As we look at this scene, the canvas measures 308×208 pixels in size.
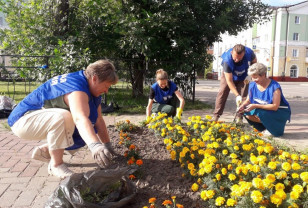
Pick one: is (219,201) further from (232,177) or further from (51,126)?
(51,126)

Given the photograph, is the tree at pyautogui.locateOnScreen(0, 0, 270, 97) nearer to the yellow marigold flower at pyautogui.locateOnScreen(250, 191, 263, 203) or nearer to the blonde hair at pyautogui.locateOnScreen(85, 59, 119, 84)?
the blonde hair at pyautogui.locateOnScreen(85, 59, 119, 84)

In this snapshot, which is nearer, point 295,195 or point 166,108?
point 295,195

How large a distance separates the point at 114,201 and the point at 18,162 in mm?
1705

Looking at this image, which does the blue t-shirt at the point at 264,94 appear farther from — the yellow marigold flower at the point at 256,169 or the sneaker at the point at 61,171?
the sneaker at the point at 61,171

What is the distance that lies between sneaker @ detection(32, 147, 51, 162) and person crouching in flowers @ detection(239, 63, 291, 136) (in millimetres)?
2801

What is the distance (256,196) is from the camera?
1.67 m

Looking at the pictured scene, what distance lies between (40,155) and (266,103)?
3.18 m

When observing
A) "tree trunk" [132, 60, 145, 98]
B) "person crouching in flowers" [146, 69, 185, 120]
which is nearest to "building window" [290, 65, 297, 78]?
"tree trunk" [132, 60, 145, 98]

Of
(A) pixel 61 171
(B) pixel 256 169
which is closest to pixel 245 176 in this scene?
(B) pixel 256 169

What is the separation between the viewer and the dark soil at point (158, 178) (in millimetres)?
2234

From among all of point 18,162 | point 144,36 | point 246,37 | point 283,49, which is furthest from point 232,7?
point 246,37

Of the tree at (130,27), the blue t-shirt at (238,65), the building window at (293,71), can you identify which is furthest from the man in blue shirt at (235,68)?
the building window at (293,71)

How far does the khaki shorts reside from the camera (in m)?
2.61

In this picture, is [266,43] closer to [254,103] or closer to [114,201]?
[254,103]
